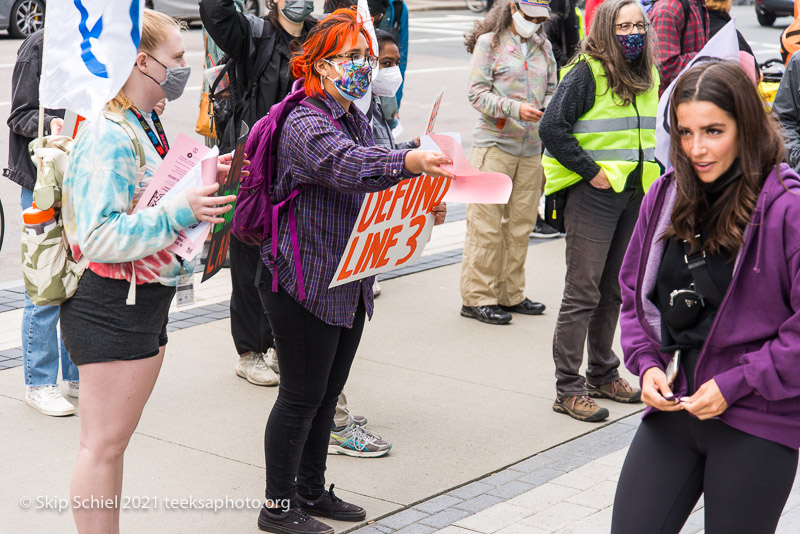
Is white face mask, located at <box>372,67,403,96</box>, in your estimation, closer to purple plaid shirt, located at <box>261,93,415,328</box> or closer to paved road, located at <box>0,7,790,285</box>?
purple plaid shirt, located at <box>261,93,415,328</box>

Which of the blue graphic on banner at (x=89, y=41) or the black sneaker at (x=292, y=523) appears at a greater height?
the blue graphic on banner at (x=89, y=41)

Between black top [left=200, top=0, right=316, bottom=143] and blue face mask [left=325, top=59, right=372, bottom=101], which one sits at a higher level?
blue face mask [left=325, top=59, right=372, bottom=101]

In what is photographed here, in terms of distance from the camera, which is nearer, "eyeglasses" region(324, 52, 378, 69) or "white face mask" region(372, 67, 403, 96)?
"eyeglasses" region(324, 52, 378, 69)

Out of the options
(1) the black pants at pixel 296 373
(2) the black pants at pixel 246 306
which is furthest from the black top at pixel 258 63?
(1) the black pants at pixel 296 373

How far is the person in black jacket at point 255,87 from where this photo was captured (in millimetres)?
5559

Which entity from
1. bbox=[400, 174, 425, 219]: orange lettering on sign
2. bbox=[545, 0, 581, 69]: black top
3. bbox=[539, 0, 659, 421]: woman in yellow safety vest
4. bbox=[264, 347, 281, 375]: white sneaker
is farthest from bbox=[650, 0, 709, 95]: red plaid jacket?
bbox=[400, 174, 425, 219]: orange lettering on sign

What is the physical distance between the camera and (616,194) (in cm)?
526

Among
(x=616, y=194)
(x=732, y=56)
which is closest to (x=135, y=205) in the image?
(x=732, y=56)

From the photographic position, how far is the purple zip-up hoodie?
2658mm

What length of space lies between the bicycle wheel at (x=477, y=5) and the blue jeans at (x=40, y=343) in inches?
1042

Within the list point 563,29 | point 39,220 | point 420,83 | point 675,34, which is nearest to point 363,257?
point 39,220

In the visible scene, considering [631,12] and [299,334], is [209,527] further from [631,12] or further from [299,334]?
[631,12]

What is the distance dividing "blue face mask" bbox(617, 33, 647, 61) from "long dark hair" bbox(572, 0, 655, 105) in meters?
0.02

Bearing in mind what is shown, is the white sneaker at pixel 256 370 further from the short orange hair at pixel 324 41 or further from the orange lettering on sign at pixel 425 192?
the short orange hair at pixel 324 41
